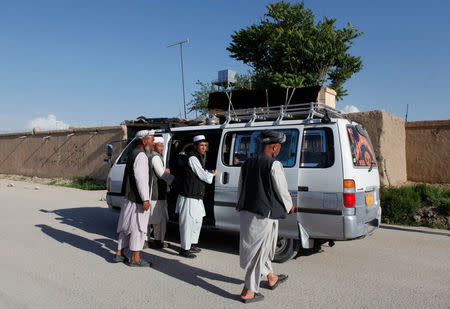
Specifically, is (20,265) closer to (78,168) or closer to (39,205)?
(39,205)

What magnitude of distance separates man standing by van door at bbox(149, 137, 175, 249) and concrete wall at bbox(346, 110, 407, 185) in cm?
626

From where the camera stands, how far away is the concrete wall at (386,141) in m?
10.2

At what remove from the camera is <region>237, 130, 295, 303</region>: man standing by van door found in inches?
152

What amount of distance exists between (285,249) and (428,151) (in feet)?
26.9

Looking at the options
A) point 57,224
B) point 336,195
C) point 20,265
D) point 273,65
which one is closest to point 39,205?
point 57,224

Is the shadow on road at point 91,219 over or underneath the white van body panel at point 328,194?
underneath

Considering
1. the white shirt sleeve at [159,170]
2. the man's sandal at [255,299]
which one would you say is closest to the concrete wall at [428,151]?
the white shirt sleeve at [159,170]

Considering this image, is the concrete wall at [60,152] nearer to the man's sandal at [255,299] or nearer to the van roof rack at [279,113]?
the van roof rack at [279,113]

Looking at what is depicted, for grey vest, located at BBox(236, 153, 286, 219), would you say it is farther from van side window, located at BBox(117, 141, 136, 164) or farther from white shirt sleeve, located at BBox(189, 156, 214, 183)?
van side window, located at BBox(117, 141, 136, 164)

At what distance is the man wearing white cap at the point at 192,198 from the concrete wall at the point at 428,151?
27.5 feet

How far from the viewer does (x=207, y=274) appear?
478cm

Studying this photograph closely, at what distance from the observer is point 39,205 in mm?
10727

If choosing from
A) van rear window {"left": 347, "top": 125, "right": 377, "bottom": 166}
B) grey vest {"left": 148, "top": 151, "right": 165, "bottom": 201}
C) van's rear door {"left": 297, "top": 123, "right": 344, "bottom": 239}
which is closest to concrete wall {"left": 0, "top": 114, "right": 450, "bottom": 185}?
van rear window {"left": 347, "top": 125, "right": 377, "bottom": 166}

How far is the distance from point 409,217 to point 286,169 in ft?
15.7
